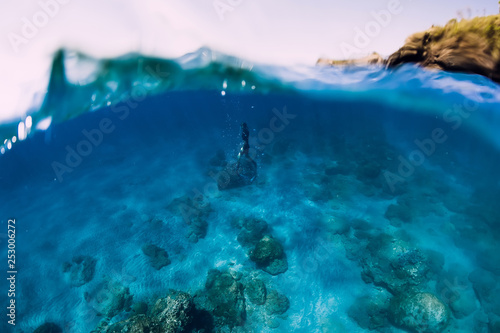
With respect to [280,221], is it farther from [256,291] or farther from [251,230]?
[256,291]

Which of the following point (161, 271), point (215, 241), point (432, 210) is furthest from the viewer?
point (432, 210)

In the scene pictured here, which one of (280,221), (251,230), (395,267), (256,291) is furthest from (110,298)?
(395,267)

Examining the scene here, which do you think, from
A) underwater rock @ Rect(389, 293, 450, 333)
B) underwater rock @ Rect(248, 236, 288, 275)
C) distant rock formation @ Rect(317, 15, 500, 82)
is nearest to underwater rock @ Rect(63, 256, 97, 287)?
underwater rock @ Rect(248, 236, 288, 275)

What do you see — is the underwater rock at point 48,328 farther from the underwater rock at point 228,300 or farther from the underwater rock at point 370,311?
the underwater rock at point 370,311

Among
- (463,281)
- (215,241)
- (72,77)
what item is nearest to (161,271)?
(215,241)

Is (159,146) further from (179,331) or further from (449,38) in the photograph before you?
(449,38)

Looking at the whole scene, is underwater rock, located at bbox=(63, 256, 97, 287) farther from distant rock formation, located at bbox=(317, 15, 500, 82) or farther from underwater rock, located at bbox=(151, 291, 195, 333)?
distant rock formation, located at bbox=(317, 15, 500, 82)
